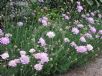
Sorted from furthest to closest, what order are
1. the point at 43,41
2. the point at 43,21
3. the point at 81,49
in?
the point at 43,21 < the point at 81,49 < the point at 43,41

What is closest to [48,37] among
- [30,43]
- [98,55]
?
[30,43]

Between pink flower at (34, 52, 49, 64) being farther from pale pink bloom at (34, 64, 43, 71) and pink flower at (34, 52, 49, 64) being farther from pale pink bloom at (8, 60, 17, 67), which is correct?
pale pink bloom at (8, 60, 17, 67)

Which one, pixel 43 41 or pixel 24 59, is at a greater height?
pixel 43 41

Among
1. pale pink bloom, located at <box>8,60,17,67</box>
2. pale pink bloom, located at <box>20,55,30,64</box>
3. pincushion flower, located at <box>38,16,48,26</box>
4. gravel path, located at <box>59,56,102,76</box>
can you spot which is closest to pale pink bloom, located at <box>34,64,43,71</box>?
pale pink bloom, located at <box>20,55,30,64</box>

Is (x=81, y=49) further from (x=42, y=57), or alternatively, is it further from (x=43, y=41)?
(x=42, y=57)

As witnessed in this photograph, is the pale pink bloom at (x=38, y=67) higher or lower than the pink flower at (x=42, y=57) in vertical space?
lower

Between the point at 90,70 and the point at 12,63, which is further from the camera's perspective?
the point at 90,70

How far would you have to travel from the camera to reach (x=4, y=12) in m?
4.93

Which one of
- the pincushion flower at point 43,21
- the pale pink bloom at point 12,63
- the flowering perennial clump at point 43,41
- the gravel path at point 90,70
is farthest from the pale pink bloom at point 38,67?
the pincushion flower at point 43,21

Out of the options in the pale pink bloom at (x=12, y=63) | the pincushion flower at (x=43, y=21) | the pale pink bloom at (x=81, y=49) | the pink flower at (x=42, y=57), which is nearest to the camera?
the pale pink bloom at (x=12, y=63)

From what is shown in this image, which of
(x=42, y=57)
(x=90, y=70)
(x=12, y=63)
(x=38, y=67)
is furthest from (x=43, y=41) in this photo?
(x=90, y=70)

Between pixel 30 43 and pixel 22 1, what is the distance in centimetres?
135

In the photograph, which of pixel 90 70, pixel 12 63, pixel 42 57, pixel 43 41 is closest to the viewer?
pixel 12 63

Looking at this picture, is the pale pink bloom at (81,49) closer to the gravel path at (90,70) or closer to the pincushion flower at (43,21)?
the gravel path at (90,70)
